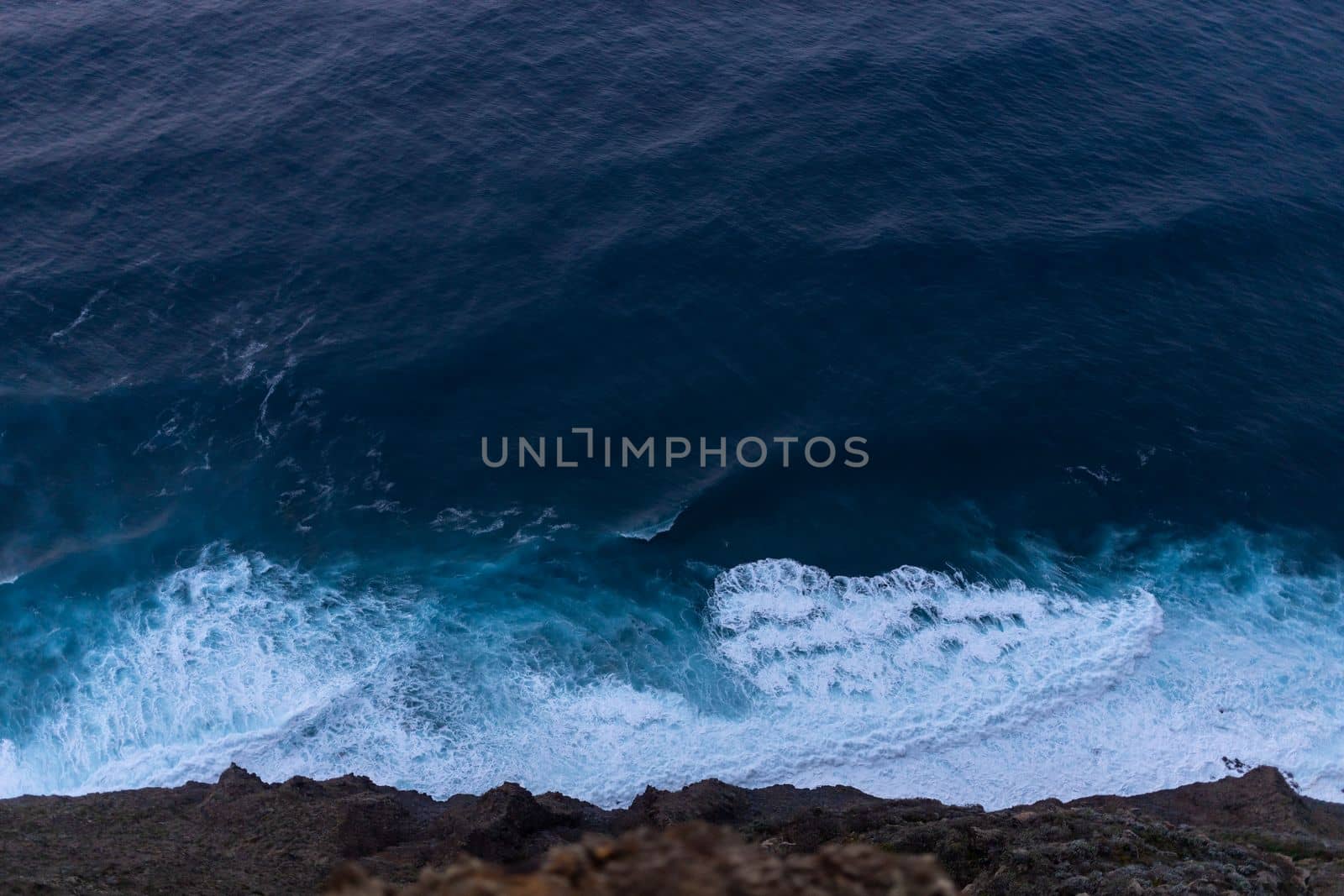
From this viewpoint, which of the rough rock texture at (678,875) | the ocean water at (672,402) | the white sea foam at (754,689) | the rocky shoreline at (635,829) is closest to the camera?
the rough rock texture at (678,875)

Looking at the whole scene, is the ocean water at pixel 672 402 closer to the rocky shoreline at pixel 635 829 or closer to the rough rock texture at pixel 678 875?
the rocky shoreline at pixel 635 829

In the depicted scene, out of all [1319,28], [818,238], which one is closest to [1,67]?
[818,238]

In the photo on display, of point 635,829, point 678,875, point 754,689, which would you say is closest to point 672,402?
point 754,689

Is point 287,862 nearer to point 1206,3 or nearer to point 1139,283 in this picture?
point 1139,283

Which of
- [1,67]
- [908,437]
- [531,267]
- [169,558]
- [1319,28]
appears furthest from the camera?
[1319,28]

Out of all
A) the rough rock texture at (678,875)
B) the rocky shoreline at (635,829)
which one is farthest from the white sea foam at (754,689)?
the rough rock texture at (678,875)
